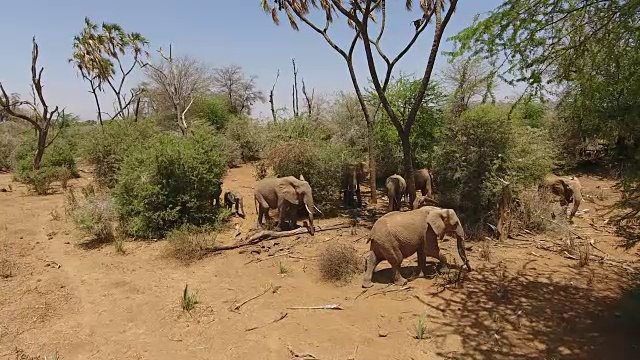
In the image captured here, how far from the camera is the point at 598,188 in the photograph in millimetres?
15141

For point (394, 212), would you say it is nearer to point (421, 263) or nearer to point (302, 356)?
point (421, 263)

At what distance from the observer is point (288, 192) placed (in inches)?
407

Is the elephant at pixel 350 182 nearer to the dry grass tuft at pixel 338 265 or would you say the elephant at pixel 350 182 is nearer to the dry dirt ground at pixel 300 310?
the dry dirt ground at pixel 300 310

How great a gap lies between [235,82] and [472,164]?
36.8 meters

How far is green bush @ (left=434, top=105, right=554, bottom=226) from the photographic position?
32.3 ft

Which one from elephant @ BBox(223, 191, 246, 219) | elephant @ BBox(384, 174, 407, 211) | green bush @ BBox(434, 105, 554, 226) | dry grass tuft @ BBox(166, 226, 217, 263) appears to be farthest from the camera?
elephant @ BBox(223, 191, 246, 219)

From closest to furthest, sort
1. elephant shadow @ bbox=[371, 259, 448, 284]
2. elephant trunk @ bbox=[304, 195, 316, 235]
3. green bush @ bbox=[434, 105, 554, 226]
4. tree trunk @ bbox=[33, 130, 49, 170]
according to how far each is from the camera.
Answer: elephant shadow @ bbox=[371, 259, 448, 284]
green bush @ bbox=[434, 105, 554, 226]
elephant trunk @ bbox=[304, 195, 316, 235]
tree trunk @ bbox=[33, 130, 49, 170]

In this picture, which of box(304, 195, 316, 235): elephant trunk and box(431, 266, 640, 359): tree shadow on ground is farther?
box(304, 195, 316, 235): elephant trunk

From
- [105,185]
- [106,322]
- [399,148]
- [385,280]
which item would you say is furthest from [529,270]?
[105,185]

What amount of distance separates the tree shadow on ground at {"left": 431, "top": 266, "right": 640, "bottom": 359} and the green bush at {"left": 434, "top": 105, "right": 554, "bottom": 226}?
3.05m

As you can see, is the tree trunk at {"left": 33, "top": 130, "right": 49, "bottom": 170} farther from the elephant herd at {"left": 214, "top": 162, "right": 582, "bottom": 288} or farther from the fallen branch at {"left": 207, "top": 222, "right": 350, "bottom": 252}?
the fallen branch at {"left": 207, "top": 222, "right": 350, "bottom": 252}

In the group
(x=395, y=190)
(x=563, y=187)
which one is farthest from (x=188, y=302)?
(x=563, y=187)

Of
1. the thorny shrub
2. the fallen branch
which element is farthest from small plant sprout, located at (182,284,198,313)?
the thorny shrub

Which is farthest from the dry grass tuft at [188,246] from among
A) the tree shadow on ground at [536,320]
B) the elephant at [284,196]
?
the tree shadow on ground at [536,320]
